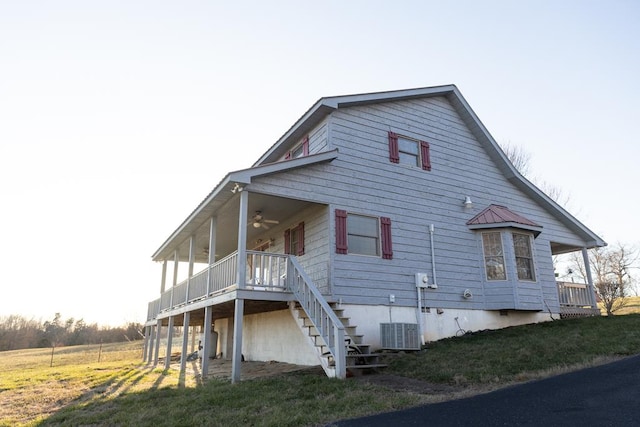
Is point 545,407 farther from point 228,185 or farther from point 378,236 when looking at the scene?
point 228,185

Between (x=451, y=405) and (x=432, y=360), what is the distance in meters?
3.80

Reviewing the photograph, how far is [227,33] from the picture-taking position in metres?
13.4

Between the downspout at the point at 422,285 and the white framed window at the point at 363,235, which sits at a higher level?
the white framed window at the point at 363,235

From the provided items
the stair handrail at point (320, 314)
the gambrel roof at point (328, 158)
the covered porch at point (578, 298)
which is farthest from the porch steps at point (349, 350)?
the covered porch at point (578, 298)

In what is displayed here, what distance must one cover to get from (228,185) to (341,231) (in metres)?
3.16

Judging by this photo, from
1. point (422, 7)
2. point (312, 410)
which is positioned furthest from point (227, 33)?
point (312, 410)

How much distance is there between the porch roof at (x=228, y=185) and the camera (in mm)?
9633

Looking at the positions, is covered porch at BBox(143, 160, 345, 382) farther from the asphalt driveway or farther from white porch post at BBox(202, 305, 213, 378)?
the asphalt driveway

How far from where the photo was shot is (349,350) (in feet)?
31.8

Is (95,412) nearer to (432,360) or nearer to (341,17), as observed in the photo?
(432,360)

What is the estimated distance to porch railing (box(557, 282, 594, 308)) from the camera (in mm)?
15000

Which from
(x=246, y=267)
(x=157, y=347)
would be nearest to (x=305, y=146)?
(x=246, y=267)

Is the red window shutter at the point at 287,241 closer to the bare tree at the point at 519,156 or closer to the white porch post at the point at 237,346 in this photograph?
the white porch post at the point at 237,346

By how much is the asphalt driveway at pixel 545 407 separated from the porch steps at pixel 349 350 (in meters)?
2.93
